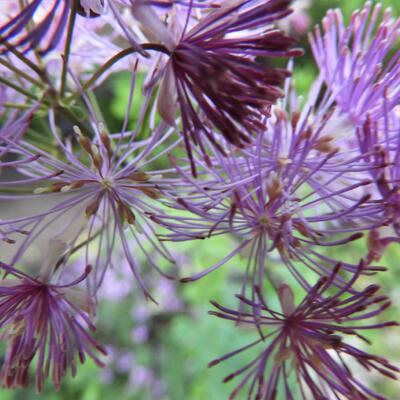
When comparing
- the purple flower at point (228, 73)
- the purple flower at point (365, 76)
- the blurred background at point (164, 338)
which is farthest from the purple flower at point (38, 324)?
the blurred background at point (164, 338)

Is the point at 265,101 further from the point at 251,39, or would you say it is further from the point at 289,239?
the point at 289,239

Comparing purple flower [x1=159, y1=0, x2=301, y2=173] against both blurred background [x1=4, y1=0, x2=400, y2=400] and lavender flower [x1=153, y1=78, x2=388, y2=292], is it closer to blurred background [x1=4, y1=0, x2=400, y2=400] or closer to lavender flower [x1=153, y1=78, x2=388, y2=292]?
lavender flower [x1=153, y1=78, x2=388, y2=292]

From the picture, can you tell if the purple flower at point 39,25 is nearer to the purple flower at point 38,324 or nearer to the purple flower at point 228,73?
the purple flower at point 228,73

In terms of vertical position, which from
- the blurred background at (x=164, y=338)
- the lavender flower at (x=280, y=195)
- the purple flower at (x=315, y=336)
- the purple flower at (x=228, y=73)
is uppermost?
the purple flower at (x=228, y=73)

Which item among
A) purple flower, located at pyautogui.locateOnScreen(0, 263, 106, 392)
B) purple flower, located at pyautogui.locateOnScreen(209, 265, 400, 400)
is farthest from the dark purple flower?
purple flower, located at pyautogui.locateOnScreen(209, 265, 400, 400)

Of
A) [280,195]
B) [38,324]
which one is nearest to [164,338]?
[38,324]

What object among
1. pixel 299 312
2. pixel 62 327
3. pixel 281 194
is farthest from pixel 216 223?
pixel 62 327
